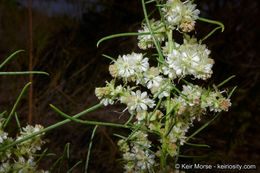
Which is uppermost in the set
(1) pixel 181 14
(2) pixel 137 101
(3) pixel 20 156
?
(1) pixel 181 14

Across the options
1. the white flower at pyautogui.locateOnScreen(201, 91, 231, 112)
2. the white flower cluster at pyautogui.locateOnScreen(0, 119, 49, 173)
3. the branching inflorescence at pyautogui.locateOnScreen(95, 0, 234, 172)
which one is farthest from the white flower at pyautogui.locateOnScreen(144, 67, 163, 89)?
the white flower cluster at pyautogui.locateOnScreen(0, 119, 49, 173)

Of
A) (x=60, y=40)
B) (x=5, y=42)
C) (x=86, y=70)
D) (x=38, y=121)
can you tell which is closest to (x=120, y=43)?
(x=86, y=70)

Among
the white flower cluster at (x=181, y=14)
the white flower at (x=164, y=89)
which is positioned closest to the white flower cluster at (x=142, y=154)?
the white flower at (x=164, y=89)

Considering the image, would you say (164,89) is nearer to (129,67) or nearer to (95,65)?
(129,67)

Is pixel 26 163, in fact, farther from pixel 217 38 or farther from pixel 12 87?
pixel 217 38

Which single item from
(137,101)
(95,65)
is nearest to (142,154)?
(137,101)

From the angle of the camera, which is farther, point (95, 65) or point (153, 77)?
point (95, 65)

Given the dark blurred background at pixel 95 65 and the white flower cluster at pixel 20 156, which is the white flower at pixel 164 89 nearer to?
the white flower cluster at pixel 20 156

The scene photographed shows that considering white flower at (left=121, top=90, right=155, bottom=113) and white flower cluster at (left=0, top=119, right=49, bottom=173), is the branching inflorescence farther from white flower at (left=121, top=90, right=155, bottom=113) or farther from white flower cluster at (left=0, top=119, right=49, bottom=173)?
white flower cluster at (left=0, top=119, right=49, bottom=173)
